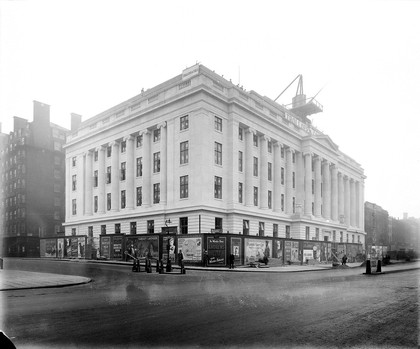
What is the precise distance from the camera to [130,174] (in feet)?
175

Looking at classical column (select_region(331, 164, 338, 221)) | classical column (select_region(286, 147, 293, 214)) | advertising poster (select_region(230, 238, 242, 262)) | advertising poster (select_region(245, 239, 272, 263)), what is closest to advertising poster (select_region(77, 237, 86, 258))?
advertising poster (select_region(230, 238, 242, 262))

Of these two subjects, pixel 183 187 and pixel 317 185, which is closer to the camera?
pixel 183 187

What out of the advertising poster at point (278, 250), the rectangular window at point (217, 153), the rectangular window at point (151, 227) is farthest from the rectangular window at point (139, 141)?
the advertising poster at point (278, 250)

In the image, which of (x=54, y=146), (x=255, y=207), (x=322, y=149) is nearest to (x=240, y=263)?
(x=255, y=207)

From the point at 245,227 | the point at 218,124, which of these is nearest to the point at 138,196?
the point at 218,124

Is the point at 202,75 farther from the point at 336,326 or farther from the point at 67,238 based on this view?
the point at 336,326

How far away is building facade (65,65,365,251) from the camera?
148ft

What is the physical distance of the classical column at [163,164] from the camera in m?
48.1

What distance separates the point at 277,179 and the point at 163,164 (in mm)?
17662

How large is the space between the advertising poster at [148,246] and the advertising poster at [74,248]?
1407cm

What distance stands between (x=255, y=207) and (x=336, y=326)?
42.3 meters

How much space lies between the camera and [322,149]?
6744cm

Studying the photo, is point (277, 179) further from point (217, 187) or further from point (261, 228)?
point (217, 187)

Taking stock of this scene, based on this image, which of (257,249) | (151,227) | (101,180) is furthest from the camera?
(101,180)
